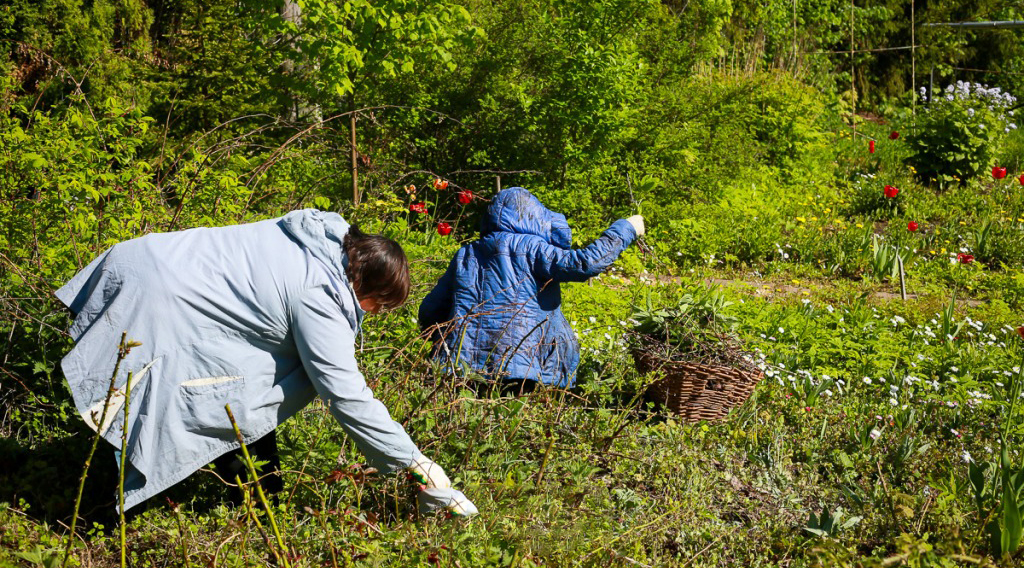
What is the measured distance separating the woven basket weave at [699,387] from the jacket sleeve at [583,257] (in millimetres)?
502

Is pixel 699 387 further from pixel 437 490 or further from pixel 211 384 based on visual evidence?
pixel 211 384

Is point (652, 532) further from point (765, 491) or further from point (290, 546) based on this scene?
point (290, 546)

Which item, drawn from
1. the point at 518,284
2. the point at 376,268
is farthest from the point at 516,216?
the point at 376,268

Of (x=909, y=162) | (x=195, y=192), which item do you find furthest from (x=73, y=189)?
(x=909, y=162)

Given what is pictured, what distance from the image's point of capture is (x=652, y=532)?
9.55ft

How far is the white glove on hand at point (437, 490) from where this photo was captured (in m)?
2.63

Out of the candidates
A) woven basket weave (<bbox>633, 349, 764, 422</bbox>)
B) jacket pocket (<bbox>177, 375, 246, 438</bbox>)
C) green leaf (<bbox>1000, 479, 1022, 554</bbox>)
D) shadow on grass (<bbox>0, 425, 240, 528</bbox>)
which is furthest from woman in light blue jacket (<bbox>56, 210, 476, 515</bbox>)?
green leaf (<bbox>1000, 479, 1022, 554</bbox>)

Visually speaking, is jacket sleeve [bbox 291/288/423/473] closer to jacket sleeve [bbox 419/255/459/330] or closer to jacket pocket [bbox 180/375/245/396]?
jacket pocket [bbox 180/375/245/396]

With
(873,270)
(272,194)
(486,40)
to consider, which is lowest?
(873,270)

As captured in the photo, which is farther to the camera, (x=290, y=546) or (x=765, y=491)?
(x=765, y=491)

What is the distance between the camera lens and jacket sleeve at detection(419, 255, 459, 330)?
13.6 ft

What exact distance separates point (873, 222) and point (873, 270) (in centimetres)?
136

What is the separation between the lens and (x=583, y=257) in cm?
396

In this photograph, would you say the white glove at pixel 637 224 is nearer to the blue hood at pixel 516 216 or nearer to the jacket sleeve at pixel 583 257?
the jacket sleeve at pixel 583 257
